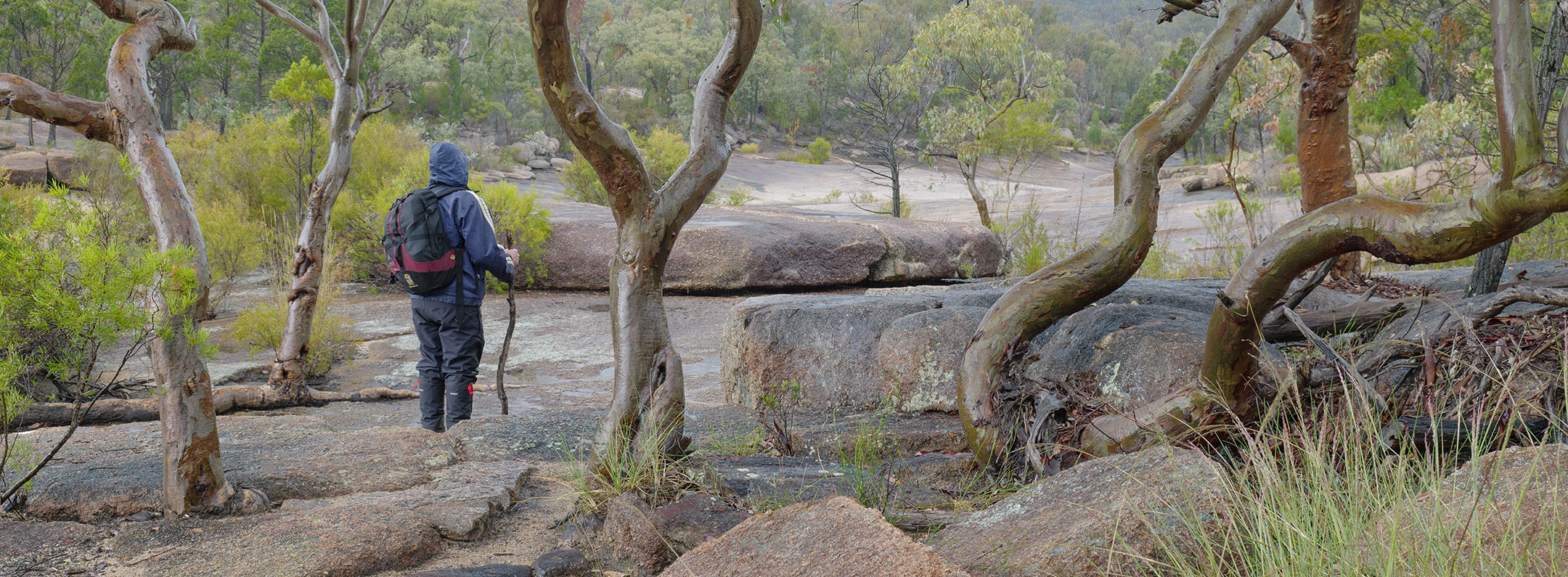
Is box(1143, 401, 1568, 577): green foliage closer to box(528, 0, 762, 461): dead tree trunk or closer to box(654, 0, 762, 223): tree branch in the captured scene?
box(528, 0, 762, 461): dead tree trunk

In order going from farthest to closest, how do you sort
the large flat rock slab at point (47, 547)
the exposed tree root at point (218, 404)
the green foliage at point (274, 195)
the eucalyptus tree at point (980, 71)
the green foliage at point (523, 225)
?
the eucalyptus tree at point (980, 71), the green foliage at point (523, 225), the green foliage at point (274, 195), the exposed tree root at point (218, 404), the large flat rock slab at point (47, 547)

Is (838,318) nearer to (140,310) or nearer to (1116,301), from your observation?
(1116,301)

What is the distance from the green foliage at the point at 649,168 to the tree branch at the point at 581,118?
1401cm

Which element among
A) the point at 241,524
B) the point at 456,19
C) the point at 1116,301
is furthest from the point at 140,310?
the point at 456,19

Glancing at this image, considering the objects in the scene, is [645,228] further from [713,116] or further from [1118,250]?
[1118,250]

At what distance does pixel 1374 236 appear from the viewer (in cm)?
274

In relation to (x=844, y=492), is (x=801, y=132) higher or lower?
higher

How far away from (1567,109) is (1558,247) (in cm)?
713

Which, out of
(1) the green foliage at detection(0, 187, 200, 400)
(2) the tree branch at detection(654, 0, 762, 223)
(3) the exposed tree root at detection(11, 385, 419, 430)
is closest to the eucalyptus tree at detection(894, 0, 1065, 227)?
(3) the exposed tree root at detection(11, 385, 419, 430)

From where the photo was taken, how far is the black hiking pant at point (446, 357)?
4949mm

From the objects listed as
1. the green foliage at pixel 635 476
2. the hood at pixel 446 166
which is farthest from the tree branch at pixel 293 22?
the green foliage at pixel 635 476

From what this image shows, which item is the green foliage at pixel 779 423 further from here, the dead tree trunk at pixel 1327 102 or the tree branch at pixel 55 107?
the dead tree trunk at pixel 1327 102

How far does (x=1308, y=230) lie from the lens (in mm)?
2828

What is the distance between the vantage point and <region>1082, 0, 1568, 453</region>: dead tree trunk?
250 cm
